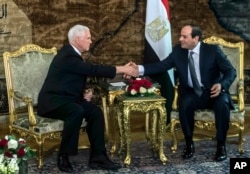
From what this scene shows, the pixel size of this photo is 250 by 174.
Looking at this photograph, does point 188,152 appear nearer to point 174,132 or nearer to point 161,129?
point 174,132

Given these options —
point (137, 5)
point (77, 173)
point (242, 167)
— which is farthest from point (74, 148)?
point (137, 5)

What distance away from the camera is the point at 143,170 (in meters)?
4.68

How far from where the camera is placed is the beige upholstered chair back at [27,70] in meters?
5.02

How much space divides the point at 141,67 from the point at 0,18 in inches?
73.6

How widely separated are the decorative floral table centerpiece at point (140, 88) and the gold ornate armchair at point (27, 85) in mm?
485

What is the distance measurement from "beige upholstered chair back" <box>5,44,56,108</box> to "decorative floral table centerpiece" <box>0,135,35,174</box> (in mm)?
1307

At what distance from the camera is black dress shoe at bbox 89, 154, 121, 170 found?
4684 millimetres

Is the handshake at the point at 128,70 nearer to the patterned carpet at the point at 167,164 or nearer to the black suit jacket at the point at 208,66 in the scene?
the black suit jacket at the point at 208,66

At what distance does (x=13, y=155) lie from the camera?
3.61 metres

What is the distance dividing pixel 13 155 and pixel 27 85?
154 centimetres

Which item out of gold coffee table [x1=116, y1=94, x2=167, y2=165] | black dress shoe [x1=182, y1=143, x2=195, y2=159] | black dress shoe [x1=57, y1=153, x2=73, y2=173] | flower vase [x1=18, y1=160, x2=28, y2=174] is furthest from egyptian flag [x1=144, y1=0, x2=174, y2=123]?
flower vase [x1=18, y1=160, x2=28, y2=174]

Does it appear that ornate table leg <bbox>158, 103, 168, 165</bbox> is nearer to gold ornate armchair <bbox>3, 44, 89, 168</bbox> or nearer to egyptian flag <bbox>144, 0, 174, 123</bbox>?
gold ornate armchair <bbox>3, 44, 89, 168</bbox>

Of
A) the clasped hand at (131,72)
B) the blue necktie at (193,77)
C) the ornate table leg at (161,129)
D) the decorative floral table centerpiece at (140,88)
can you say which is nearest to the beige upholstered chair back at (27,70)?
the clasped hand at (131,72)

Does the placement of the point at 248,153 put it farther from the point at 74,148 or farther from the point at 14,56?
the point at 14,56
